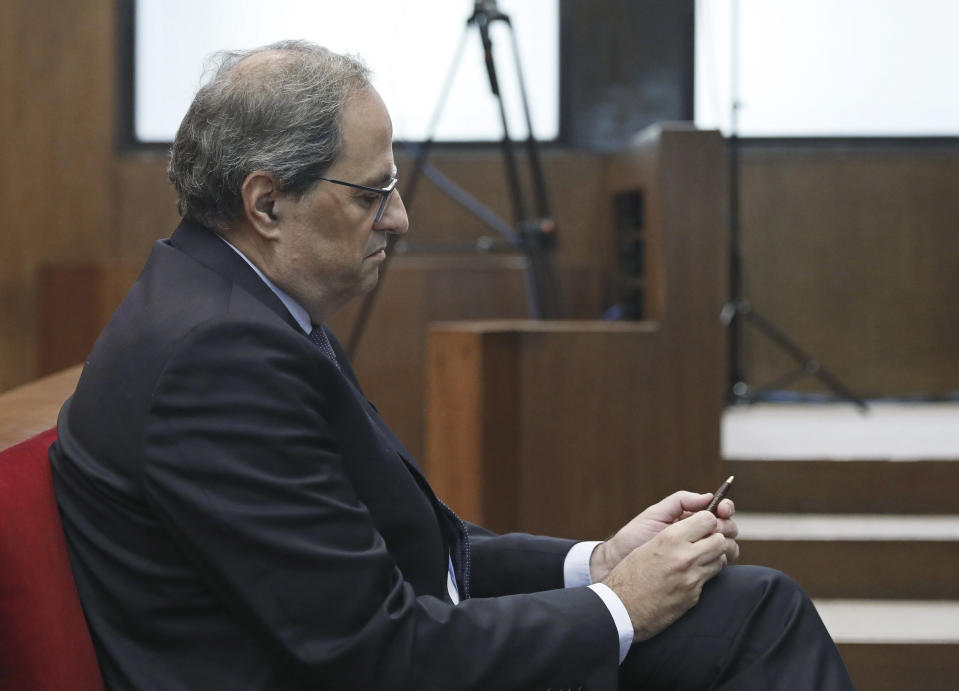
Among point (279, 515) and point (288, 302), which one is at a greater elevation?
point (288, 302)

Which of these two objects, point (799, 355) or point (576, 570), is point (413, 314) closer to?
point (799, 355)

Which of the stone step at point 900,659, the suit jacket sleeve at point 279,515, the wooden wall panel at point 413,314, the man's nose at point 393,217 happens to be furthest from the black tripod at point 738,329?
the suit jacket sleeve at point 279,515

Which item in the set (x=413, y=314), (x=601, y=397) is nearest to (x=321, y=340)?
(x=601, y=397)

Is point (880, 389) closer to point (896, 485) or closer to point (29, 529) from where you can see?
point (896, 485)

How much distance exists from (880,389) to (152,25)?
3181 millimetres

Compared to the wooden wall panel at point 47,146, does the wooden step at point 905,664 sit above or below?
below

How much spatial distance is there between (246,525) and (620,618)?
0.44 metres

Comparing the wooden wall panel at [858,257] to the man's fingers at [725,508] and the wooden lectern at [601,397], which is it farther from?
the man's fingers at [725,508]

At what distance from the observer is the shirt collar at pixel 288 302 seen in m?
1.32

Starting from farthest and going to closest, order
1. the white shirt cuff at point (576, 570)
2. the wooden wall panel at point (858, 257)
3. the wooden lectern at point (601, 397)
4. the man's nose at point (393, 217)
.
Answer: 1. the wooden wall panel at point (858, 257)
2. the wooden lectern at point (601, 397)
3. the white shirt cuff at point (576, 570)
4. the man's nose at point (393, 217)

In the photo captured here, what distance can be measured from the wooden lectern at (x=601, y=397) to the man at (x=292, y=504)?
1398 millimetres

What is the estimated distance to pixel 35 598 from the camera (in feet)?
3.58

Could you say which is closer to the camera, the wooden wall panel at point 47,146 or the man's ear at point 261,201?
the man's ear at point 261,201

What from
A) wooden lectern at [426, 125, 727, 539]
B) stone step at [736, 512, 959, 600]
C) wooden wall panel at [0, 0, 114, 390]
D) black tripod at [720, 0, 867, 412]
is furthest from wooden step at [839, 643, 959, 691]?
wooden wall panel at [0, 0, 114, 390]
